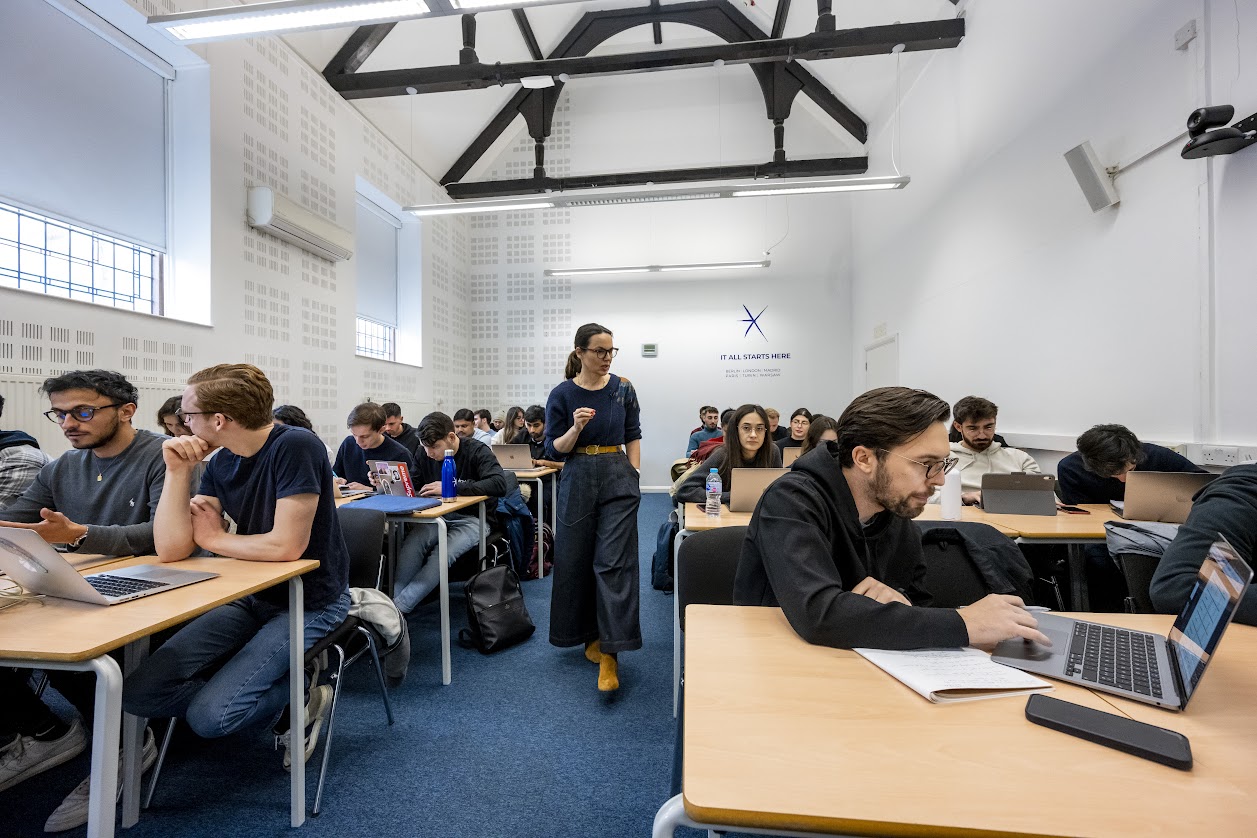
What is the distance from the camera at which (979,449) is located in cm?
371

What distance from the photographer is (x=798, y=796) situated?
67cm

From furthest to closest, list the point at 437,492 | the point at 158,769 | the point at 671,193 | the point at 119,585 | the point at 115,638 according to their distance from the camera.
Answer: the point at 671,193
the point at 437,492
the point at 158,769
the point at 119,585
the point at 115,638

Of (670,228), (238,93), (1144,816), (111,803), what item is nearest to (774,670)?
(1144,816)

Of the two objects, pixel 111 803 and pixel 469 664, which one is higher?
pixel 111 803

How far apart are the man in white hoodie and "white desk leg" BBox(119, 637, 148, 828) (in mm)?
4051

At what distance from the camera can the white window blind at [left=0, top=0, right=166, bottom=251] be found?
122 inches

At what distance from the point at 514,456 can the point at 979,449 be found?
345 centimetres

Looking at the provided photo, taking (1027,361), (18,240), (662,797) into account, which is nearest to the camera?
(662,797)

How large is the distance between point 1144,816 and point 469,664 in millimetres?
2722

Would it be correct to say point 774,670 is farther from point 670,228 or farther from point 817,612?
point 670,228

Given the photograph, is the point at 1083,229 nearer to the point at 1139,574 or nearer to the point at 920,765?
the point at 1139,574

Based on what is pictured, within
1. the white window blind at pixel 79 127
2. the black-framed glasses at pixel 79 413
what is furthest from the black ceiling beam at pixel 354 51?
the black-framed glasses at pixel 79 413

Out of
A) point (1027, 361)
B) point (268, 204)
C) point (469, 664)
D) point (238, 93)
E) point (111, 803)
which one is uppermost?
point (238, 93)

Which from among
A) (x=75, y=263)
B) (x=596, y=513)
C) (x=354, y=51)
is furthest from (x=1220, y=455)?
(x=354, y=51)
